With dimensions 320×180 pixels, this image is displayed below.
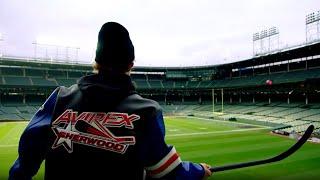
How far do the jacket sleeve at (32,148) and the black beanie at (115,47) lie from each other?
1.72 feet

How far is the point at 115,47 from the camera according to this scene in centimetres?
211

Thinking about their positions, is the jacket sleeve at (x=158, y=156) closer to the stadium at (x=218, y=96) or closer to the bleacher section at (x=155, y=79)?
the stadium at (x=218, y=96)

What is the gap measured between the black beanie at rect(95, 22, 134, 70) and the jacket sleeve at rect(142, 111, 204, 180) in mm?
446

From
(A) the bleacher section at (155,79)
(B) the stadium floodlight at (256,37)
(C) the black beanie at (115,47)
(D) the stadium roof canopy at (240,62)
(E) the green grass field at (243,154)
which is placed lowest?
(E) the green grass field at (243,154)

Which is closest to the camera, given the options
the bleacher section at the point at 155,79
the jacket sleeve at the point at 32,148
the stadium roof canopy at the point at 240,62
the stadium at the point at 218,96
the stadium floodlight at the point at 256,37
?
the jacket sleeve at the point at 32,148

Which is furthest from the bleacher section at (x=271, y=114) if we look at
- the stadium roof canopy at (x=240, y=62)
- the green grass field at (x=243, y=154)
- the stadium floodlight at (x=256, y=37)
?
the stadium floodlight at (x=256, y=37)

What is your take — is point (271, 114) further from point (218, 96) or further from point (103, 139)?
point (103, 139)

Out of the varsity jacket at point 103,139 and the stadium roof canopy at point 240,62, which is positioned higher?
the stadium roof canopy at point 240,62

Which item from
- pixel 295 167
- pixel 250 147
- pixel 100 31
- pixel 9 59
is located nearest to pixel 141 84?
pixel 9 59

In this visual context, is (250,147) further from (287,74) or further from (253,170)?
(287,74)

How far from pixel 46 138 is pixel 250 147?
26.5m

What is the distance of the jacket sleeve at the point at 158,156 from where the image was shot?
1907 mm

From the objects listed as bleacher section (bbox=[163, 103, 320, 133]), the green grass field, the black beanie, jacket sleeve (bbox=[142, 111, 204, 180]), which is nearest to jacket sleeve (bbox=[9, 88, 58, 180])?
the black beanie

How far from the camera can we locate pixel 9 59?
69.5m
